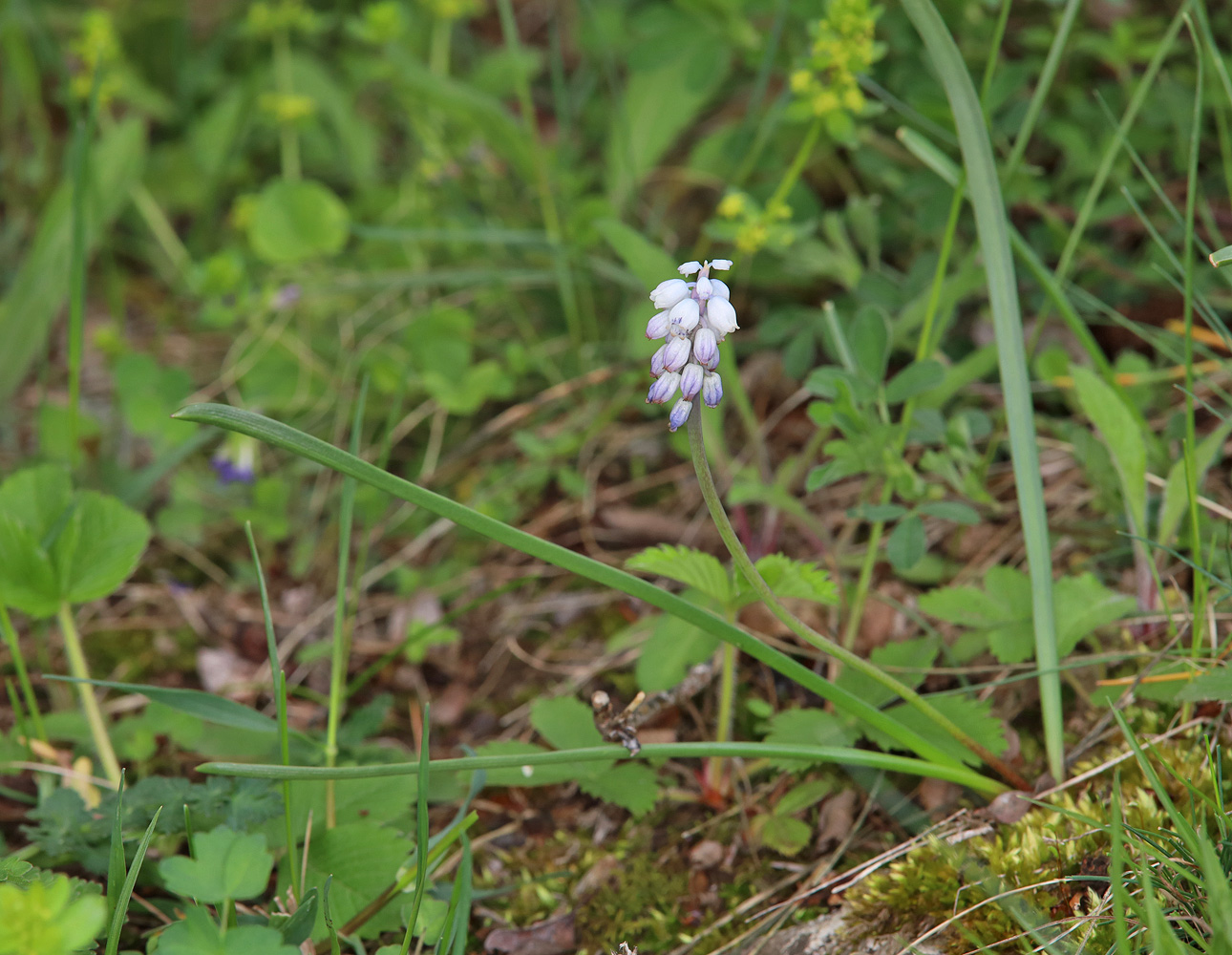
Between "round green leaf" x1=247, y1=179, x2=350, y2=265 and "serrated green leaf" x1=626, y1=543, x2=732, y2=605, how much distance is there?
165 centimetres

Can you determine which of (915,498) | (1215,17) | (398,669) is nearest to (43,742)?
(398,669)

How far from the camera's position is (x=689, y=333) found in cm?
110

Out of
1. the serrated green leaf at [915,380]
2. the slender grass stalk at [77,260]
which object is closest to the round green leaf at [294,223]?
the slender grass stalk at [77,260]

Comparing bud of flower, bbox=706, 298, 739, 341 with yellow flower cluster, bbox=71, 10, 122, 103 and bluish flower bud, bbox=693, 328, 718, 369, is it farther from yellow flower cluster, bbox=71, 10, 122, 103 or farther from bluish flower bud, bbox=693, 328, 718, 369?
yellow flower cluster, bbox=71, 10, 122, 103

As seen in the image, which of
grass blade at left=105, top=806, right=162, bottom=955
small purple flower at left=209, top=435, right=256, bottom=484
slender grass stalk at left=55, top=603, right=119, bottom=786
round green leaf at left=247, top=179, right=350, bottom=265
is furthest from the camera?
round green leaf at left=247, top=179, right=350, bottom=265

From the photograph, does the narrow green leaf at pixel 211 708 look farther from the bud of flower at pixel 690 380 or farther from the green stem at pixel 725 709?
the bud of flower at pixel 690 380

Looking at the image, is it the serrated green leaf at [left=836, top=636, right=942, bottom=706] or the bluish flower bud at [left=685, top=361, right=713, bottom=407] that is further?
the serrated green leaf at [left=836, top=636, right=942, bottom=706]

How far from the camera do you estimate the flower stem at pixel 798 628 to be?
44.9 inches

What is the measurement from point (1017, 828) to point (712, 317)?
0.89 metres

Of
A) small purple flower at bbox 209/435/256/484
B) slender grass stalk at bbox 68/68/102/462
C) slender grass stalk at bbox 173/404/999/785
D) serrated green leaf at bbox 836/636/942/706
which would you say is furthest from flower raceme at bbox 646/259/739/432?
small purple flower at bbox 209/435/256/484

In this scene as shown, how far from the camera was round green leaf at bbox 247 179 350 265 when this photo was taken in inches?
103

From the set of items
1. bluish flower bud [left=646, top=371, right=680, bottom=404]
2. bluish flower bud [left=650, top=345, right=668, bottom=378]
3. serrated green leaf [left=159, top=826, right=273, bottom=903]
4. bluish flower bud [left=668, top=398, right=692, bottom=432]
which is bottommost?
serrated green leaf [left=159, top=826, right=273, bottom=903]

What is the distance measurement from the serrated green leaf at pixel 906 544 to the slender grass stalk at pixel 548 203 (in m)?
1.12

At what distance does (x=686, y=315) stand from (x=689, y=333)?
0.04 m
